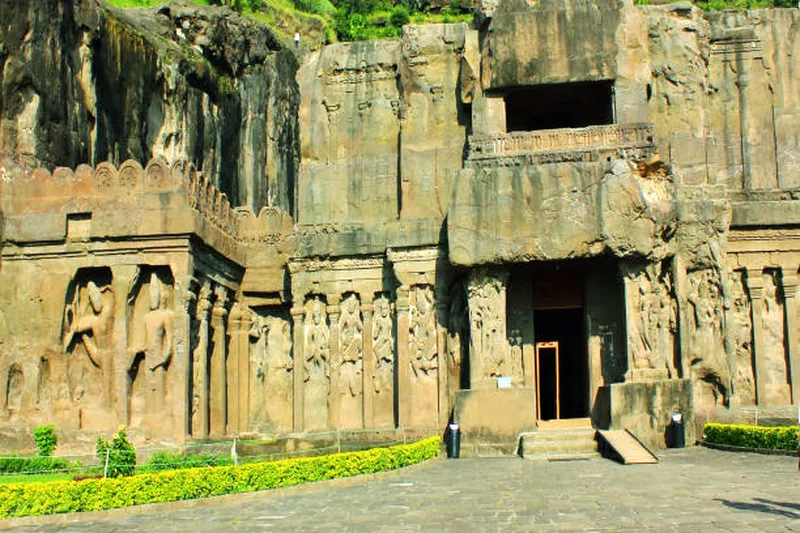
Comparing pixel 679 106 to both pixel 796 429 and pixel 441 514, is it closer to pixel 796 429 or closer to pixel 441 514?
pixel 796 429

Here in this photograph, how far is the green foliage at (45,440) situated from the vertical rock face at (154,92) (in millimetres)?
10430

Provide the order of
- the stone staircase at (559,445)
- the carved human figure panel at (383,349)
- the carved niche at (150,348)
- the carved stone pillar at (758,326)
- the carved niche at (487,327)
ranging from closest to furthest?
the stone staircase at (559,445) < the carved niche at (150,348) < the carved niche at (487,327) < the carved stone pillar at (758,326) < the carved human figure panel at (383,349)

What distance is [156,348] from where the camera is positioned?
76.1 feet

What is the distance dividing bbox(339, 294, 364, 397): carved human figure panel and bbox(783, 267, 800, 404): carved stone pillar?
11.8m

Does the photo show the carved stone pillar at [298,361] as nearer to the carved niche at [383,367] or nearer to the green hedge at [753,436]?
the carved niche at [383,367]

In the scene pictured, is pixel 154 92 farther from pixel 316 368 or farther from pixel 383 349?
pixel 383 349

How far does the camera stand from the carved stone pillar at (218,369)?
25.8 m

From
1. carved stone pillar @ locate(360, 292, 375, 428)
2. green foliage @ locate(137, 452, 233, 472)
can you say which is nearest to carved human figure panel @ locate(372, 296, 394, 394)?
carved stone pillar @ locate(360, 292, 375, 428)

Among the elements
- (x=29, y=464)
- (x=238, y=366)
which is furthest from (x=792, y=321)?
(x=29, y=464)

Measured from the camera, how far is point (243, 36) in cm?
4941

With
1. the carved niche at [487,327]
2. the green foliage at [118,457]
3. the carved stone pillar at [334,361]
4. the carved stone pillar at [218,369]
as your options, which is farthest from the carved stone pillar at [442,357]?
the green foliage at [118,457]

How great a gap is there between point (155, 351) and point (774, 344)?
16628 millimetres

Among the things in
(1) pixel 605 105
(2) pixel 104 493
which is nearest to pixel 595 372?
(1) pixel 605 105

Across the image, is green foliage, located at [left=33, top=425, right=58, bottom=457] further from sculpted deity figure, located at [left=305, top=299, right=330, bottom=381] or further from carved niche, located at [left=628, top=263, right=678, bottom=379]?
carved niche, located at [left=628, top=263, right=678, bottom=379]
